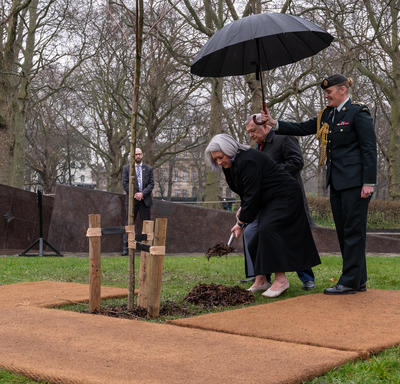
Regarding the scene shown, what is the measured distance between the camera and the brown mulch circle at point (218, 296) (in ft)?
19.3

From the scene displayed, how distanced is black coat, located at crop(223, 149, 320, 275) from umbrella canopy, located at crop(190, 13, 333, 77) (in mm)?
1180

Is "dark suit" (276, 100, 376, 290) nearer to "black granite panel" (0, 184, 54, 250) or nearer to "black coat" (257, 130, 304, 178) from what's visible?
"black coat" (257, 130, 304, 178)

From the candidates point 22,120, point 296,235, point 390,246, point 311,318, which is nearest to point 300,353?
point 311,318

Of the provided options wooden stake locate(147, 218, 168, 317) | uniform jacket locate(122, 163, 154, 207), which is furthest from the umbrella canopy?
uniform jacket locate(122, 163, 154, 207)

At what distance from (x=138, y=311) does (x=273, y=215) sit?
168cm

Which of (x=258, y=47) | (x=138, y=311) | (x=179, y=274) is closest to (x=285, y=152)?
(x=258, y=47)

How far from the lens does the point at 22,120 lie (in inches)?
969

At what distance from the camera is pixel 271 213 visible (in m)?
6.01

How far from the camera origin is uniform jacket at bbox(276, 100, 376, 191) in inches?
229

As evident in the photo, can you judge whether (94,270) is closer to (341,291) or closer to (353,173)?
(341,291)

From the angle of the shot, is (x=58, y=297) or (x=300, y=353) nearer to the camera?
(x=300, y=353)

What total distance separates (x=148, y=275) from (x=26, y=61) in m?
22.8

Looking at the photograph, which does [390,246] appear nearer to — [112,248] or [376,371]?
[112,248]

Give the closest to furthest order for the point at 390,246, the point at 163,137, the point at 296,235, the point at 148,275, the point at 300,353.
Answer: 1. the point at 300,353
2. the point at 148,275
3. the point at 296,235
4. the point at 390,246
5. the point at 163,137
